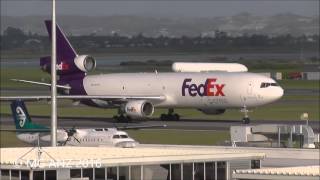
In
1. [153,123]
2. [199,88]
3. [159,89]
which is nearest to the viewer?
[153,123]

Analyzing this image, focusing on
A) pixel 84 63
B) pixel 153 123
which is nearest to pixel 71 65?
pixel 84 63

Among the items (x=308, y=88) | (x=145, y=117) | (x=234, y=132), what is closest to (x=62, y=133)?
(x=234, y=132)

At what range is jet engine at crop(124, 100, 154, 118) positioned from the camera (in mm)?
92438

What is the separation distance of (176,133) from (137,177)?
4569 centimetres

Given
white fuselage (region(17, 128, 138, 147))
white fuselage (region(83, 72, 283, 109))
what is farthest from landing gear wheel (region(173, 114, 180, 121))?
white fuselage (region(17, 128, 138, 147))

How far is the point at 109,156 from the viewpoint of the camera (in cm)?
3666

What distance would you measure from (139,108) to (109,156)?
55.9 m

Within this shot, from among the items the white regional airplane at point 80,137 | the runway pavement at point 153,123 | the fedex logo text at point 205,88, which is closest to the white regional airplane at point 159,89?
the fedex logo text at point 205,88

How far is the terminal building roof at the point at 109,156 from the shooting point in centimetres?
3475

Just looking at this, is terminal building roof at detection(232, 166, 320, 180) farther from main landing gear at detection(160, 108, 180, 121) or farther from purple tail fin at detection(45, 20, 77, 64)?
purple tail fin at detection(45, 20, 77, 64)

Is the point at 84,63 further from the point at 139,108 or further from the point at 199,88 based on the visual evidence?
the point at 199,88

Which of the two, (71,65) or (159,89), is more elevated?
(71,65)

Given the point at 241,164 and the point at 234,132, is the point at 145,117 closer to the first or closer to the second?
the point at 234,132

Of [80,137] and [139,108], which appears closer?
[80,137]
